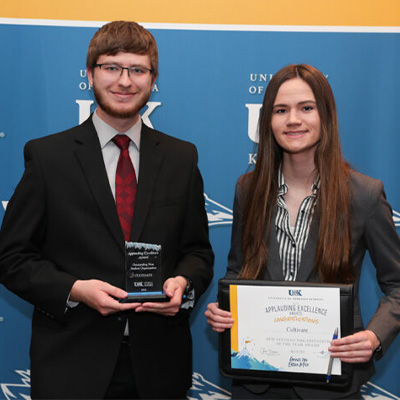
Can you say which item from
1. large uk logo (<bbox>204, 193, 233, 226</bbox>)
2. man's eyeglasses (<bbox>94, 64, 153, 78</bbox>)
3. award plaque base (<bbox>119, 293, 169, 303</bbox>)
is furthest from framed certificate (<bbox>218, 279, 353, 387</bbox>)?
large uk logo (<bbox>204, 193, 233, 226</bbox>)

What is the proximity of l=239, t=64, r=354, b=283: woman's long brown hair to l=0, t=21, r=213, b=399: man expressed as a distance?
0.92 ft

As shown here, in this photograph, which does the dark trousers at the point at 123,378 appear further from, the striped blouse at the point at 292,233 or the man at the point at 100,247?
the striped blouse at the point at 292,233

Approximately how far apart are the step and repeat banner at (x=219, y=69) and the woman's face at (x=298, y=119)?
35.2 inches

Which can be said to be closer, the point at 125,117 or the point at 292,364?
the point at 292,364

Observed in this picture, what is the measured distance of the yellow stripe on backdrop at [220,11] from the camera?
9.41 feet

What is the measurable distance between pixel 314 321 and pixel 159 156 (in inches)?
35.1

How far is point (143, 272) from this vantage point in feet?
6.13

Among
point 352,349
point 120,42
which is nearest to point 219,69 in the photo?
point 120,42

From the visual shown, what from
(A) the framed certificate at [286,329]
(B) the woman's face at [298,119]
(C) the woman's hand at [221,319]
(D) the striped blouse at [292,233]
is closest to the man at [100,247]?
(C) the woman's hand at [221,319]

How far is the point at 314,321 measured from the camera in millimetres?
1800

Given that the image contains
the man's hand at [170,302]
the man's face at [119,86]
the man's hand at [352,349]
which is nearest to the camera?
the man's hand at [352,349]

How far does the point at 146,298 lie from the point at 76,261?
13.4 inches

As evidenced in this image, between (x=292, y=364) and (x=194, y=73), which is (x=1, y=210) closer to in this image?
(x=194, y=73)

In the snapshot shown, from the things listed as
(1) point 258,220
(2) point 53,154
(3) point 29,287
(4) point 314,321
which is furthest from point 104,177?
(4) point 314,321
